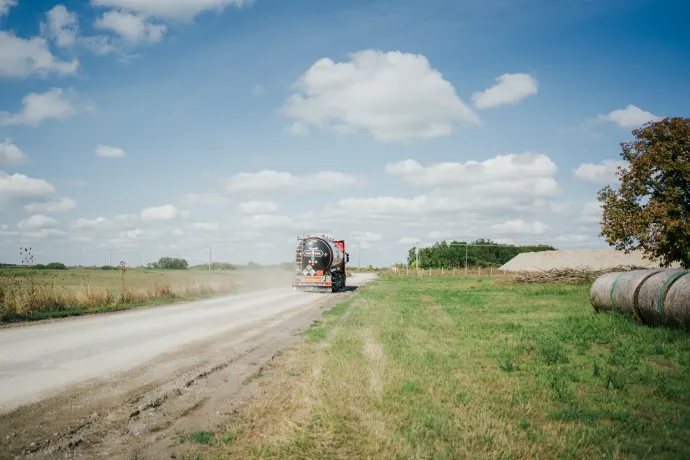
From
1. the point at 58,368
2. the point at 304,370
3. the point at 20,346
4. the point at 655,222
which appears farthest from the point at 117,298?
the point at 655,222

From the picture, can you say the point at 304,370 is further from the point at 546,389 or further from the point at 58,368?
the point at 58,368

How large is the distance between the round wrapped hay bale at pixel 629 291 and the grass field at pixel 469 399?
1.80m

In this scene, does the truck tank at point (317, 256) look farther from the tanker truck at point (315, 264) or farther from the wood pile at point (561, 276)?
the wood pile at point (561, 276)

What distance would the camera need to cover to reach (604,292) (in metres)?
14.8

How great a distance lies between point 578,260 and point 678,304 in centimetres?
6632

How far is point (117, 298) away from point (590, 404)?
68.2 feet

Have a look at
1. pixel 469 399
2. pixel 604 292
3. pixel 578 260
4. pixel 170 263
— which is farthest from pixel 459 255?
pixel 469 399

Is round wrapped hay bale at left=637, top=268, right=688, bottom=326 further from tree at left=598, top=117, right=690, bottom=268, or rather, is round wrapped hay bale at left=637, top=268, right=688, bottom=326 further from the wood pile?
the wood pile

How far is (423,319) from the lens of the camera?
14.5 metres

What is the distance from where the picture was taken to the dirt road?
15.4ft

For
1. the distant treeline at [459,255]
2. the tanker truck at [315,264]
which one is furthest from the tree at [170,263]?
the tanker truck at [315,264]

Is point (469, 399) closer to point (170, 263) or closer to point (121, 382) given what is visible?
point (121, 382)

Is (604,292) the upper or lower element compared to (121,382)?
upper

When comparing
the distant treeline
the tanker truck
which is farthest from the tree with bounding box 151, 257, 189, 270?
the tanker truck
